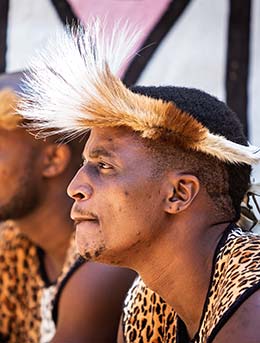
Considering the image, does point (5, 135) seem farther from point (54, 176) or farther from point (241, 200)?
point (241, 200)

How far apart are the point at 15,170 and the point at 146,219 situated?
54.3 inches

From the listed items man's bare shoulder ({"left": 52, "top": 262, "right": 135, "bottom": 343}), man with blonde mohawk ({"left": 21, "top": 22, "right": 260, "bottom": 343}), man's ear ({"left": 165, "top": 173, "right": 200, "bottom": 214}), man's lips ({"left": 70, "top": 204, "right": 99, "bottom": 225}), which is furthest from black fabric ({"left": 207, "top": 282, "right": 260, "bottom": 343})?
man's bare shoulder ({"left": 52, "top": 262, "right": 135, "bottom": 343})

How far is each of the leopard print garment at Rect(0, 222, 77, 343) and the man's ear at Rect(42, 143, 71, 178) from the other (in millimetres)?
402

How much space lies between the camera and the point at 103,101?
3.07 m

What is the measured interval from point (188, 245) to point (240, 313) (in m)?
0.34

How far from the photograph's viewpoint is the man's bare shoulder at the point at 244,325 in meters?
2.78

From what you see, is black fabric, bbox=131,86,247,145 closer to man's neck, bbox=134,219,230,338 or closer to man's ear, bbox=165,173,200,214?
man's ear, bbox=165,173,200,214

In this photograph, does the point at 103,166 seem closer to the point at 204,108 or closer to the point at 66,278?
the point at 204,108

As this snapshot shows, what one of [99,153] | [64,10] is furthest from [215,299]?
[64,10]

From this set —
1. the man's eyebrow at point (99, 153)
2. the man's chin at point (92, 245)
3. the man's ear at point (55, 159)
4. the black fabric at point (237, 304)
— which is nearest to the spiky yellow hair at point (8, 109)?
the man's ear at point (55, 159)

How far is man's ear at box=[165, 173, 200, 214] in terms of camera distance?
3.10 meters

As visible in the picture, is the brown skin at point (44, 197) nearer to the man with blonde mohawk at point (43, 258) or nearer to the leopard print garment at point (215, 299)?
the man with blonde mohawk at point (43, 258)

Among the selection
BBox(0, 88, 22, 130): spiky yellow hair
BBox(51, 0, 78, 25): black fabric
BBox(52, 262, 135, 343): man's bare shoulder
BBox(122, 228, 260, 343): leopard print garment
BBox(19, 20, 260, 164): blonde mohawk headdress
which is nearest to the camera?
BBox(122, 228, 260, 343): leopard print garment

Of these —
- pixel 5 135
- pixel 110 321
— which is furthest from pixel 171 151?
pixel 5 135
